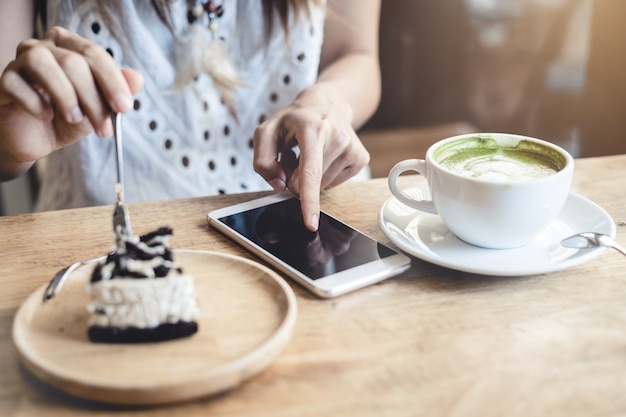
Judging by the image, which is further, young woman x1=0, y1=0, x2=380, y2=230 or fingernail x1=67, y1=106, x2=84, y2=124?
young woman x1=0, y1=0, x2=380, y2=230

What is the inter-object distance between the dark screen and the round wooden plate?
5 centimetres

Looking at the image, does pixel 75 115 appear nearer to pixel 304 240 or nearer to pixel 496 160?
pixel 304 240

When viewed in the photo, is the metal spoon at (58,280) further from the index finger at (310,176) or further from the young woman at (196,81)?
the young woman at (196,81)

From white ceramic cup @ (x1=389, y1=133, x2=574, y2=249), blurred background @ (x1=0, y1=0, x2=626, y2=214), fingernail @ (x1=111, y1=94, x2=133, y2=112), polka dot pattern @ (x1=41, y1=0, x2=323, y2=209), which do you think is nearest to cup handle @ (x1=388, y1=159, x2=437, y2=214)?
white ceramic cup @ (x1=389, y1=133, x2=574, y2=249)

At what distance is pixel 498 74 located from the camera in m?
2.06

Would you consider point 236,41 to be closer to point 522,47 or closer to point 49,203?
point 49,203

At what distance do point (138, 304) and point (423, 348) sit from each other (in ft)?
0.80

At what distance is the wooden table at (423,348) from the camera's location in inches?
18.9

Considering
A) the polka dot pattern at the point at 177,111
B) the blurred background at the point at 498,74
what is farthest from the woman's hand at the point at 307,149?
the blurred background at the point at 498,74

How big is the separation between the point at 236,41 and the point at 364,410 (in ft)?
2.83

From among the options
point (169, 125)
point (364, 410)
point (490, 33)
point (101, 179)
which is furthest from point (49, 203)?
point (490, 33)

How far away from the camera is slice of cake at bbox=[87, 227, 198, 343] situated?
1.75 feet

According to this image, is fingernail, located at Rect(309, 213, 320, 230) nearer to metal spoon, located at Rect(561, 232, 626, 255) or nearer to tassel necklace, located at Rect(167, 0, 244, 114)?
metal spoon, located at Rect(561, 232, 626, 255)

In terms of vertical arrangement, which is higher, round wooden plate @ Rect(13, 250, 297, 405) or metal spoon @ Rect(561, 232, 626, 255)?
metal spoon @ Rect(561, 232, 626, 255)
